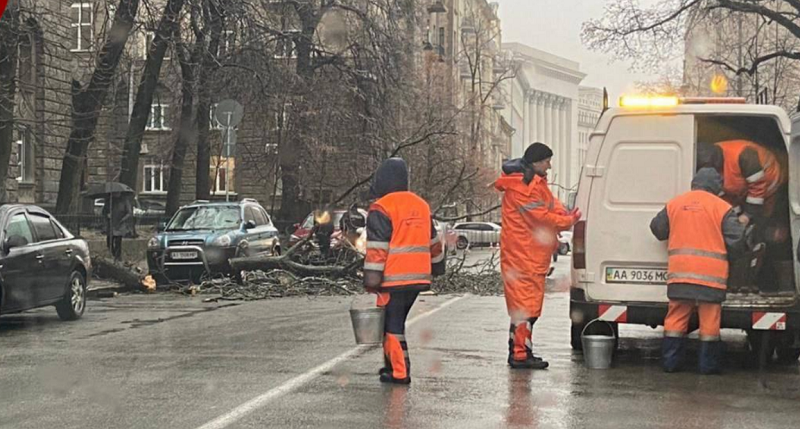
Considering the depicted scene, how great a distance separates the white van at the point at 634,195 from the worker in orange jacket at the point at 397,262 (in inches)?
71.3

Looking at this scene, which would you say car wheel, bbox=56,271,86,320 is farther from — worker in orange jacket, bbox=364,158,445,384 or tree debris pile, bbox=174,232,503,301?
worker in orange jacket, bbox=364,158,445,384

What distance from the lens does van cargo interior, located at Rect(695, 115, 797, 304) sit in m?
9.84

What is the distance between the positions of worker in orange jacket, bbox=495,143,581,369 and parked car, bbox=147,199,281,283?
38.3 feet

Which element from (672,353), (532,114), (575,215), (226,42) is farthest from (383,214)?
(532,114)

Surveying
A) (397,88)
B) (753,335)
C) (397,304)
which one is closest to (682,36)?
(397,88)

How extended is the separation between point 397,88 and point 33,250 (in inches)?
700

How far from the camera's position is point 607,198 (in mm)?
9641

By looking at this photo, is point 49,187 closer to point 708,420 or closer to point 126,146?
point 126,146

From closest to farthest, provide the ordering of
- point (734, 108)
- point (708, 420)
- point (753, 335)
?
point (708, 420)
point (734, 108)
point (753, 335)

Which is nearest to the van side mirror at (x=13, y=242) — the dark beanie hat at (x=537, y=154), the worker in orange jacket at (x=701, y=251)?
the dark beanie hat at (x=537, y=154)

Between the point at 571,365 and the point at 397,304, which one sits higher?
the point at 397,304

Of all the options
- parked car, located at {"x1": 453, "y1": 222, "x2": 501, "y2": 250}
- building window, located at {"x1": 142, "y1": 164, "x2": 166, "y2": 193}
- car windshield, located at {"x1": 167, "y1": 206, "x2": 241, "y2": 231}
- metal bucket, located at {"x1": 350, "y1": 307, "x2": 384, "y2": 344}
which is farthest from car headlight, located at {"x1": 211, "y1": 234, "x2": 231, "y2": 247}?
building window, located at {"x1": 142, "y1": 164, "x2": 166, "y2": 193}

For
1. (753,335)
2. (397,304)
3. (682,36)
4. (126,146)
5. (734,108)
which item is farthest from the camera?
(682,36)

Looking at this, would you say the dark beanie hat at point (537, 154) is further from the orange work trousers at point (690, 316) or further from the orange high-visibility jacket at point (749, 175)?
the orange high-visibility jacket at point (749, 175)
